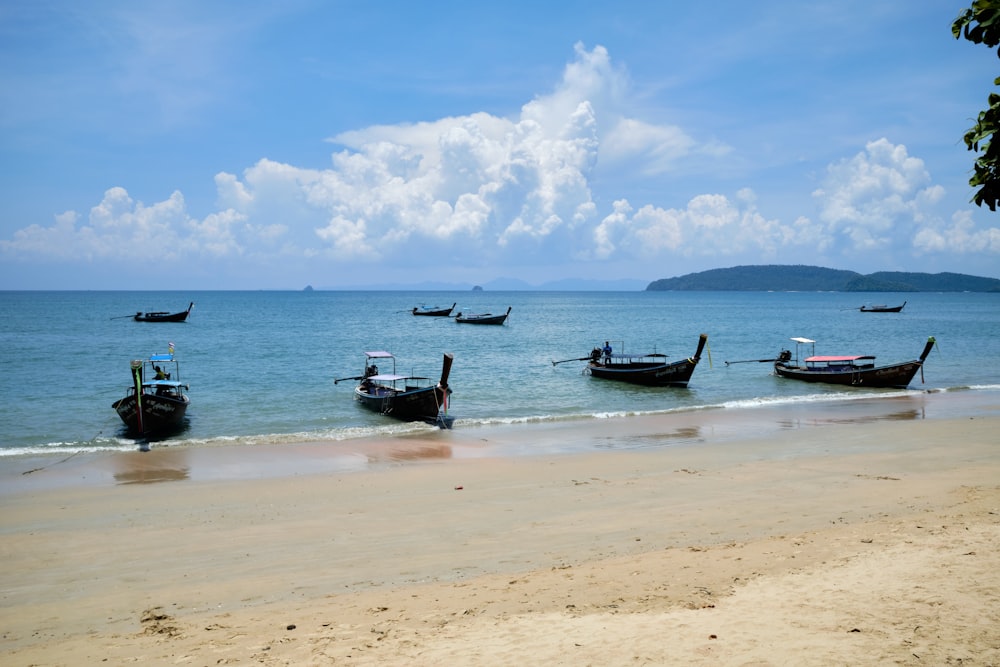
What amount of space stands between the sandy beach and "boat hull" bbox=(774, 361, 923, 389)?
15.3 metres

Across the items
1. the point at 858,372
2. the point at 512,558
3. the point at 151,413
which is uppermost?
the point at 151,413

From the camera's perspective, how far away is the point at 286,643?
7.28 meters

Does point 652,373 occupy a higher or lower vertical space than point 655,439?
higher

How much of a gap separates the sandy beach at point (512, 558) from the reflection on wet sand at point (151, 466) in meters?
0.13

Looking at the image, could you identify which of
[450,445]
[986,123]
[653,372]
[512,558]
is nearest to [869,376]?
[653,372]

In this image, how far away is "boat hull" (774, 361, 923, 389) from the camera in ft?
108

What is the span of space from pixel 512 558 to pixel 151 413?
16652mm

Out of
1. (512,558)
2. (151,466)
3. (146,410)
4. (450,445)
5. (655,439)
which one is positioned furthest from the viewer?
(146,410)

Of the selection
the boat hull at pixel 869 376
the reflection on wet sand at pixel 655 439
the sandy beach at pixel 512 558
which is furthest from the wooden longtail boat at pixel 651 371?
the sandy beach at pixel 512 558

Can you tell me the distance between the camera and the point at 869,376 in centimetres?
3350

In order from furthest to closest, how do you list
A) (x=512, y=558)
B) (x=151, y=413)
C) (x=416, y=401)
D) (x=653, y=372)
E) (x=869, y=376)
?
(x=653, y=372) < (x=869, y=376) < (x=416, y=401) < (x=151, y=413) < (x=512, y=558)

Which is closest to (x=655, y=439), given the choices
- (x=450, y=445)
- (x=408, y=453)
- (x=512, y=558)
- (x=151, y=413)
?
(x=450, y=445)

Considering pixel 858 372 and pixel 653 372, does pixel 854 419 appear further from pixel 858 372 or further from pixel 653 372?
pixel 653 372

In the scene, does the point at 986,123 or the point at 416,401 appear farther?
the point at 416,401
